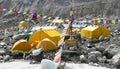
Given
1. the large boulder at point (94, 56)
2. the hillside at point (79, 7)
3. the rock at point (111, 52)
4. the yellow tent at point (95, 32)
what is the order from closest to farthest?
the large boulder at point (94, 56)
the rock at point (111, 52)
the yellow tent at point (95, 32)
the hillside at point (79, 7)

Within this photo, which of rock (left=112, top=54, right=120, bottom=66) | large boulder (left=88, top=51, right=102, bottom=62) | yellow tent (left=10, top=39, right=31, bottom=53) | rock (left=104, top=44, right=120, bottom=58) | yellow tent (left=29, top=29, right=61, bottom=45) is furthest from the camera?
yellow tent (left=29, top=29, right=61, bottom=45)

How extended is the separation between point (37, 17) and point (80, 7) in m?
16.3

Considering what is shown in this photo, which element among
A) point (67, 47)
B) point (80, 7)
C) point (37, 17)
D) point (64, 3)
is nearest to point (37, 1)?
point (64, 3)

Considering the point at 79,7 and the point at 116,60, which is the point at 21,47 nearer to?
the point at 116,60

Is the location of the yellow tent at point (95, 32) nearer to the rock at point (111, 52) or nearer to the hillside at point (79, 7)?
the rock at point (111, 52)

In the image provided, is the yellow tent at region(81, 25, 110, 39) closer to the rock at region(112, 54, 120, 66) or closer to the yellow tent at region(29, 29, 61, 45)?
the yellow tent at region(29, 29, 61, 45)

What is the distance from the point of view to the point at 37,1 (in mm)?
81312

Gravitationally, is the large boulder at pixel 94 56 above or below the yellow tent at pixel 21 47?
below

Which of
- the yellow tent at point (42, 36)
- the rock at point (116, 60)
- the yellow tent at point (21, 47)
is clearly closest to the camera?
the rock at point (116, 60)

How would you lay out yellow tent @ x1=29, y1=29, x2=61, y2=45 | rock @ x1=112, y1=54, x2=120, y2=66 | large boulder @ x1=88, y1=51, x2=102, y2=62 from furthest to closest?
yellow tent @ x1=29, y1=29, x2=61, y2=45 → large boulder @ x1=88, y1=51, x2=102, y2=62 → rock @ x1=112, y1=54, x2=120, y2=66

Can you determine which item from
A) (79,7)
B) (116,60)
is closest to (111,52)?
(116,60)

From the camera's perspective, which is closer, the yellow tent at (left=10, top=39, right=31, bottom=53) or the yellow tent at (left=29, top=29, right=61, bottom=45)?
the yellow tent at (left=10, top=39, right=31, bottom=53)

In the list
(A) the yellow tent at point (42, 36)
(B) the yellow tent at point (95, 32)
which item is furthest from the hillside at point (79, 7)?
(A) the yellow tent at point (42, 36)

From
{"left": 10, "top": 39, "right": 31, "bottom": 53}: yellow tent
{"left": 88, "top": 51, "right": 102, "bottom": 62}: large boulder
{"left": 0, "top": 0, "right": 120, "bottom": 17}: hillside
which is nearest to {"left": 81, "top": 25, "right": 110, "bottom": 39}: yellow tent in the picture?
{"left": 88, "top": 51, "right": 102, "bottom": 62}: large boulder
